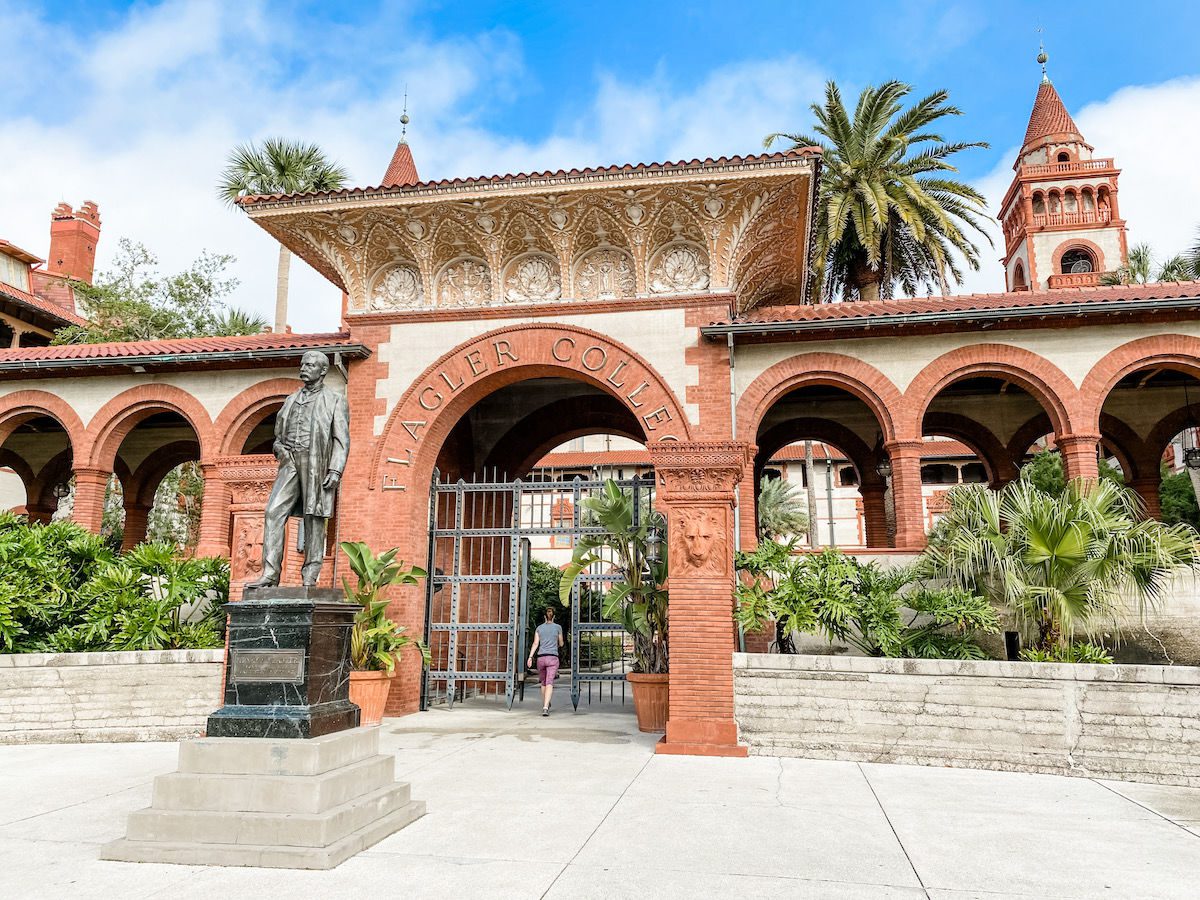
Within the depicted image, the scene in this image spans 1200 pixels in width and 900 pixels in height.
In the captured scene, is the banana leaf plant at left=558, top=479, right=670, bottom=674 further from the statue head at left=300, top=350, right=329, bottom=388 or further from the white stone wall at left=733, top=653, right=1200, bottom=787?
the statue head at left=300, top=350, right=329, bottom=388

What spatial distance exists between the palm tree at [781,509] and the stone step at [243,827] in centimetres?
3216

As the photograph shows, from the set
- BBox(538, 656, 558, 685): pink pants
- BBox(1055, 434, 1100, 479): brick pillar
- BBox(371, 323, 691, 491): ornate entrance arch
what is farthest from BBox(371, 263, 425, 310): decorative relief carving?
BBox(1055, 434, 1100, 479): brick pillar

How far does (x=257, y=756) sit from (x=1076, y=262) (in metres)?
49.3

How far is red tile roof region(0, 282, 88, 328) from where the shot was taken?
82.2 feet

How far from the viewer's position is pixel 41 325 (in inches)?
1067

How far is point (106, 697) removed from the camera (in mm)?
9906

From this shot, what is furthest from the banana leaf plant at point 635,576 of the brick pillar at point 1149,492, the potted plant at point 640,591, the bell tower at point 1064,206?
the bell tower at point 1064,206

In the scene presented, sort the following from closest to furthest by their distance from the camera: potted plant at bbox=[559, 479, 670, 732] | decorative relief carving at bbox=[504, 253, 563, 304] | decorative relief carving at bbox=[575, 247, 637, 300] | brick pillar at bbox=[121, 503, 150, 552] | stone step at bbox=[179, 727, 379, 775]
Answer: stone step at bbox=[179, 727, 379, 775], potted plant at bbox=[559, 479, 670, 732], decorative relief carving at bbox=[575, 247, 637, 300], decorative relief carving at bbox=[504, 253, 563, 304], brick pillar at bbox=[121, 503, 150, 552]

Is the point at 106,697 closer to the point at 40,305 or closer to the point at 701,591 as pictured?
the point at 701,591

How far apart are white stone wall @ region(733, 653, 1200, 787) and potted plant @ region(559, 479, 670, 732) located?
4.94 ft

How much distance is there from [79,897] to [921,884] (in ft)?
14.6

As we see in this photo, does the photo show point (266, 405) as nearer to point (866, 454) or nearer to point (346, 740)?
point (346, 740)

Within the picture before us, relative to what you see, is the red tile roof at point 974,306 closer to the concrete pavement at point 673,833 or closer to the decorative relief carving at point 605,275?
the decorative relief carving at point 605,275

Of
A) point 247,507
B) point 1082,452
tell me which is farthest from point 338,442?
point 1082,452
